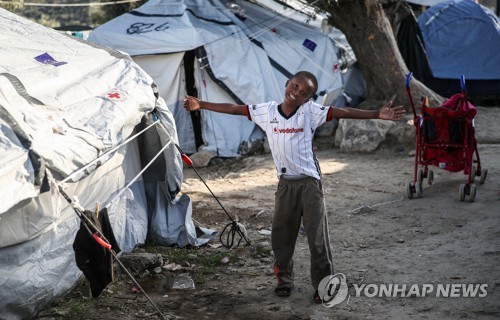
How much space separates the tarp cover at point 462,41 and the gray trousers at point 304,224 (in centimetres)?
1100

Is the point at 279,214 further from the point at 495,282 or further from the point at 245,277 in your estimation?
the point at 495,282

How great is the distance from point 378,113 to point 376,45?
27.6 feet

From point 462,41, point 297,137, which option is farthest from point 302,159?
point 462,41

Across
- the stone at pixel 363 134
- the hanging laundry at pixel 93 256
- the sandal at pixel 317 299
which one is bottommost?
the stone at pixel 363 134

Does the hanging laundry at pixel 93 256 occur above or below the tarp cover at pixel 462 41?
below

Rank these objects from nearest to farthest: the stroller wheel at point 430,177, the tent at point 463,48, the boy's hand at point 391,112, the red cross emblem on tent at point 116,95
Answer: the boy's hand at point 391,112, the red cross emblem on tent at point 116,95, the stroller wheel at point 430,177, the tent at point 463,48

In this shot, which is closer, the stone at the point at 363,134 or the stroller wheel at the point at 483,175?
the stroller wheel at the point at 483,175

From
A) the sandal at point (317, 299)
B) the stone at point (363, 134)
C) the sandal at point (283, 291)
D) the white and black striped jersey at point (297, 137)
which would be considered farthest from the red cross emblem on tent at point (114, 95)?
the stone at point (363, 134)

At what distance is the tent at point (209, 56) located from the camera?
12.9m

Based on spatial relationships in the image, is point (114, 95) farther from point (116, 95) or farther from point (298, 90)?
point (298, 90)

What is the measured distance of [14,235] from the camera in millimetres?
5176

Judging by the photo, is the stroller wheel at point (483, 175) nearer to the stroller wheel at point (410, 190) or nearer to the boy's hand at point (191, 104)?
the stroller wheel at point (410, 190)

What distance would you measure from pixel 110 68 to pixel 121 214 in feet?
4.68

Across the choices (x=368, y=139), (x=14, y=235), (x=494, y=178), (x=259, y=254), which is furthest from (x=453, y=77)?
(x=14, y=235)
